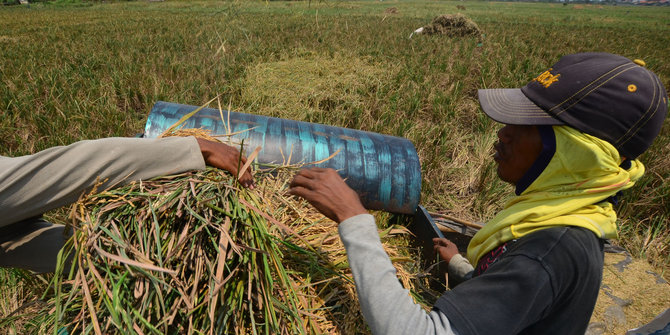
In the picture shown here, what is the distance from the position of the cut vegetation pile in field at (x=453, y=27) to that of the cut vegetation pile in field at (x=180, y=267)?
12187 millimetres

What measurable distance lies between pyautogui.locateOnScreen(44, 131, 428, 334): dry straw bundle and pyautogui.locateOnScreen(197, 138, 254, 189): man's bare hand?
0.14 feet

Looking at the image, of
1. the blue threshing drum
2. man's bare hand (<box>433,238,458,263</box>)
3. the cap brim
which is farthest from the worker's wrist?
the blue threshing drum

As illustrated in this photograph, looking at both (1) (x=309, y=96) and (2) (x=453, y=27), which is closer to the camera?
(1) (x=309, y=96)

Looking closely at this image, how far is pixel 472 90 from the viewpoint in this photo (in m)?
6.11

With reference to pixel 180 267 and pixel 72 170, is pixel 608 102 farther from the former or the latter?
pixel 72 170

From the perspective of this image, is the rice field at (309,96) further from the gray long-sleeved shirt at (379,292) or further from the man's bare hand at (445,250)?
the man's bare hand at (445,250)

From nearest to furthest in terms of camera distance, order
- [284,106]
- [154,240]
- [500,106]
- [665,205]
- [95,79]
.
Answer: [154,240], [500,106], [665,205], [284,106], [95,79]

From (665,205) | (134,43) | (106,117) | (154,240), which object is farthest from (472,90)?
(134,43)

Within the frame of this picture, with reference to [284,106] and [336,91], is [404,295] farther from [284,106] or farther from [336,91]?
[336,91]

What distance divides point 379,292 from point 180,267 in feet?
2.23

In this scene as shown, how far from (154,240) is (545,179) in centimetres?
139

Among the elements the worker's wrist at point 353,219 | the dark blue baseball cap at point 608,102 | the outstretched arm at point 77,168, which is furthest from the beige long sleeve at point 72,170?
the dark blue baseball cap at point 608,102

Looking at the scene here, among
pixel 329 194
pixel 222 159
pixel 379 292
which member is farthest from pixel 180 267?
pixel 379 292

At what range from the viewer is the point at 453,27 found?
11695 mm
